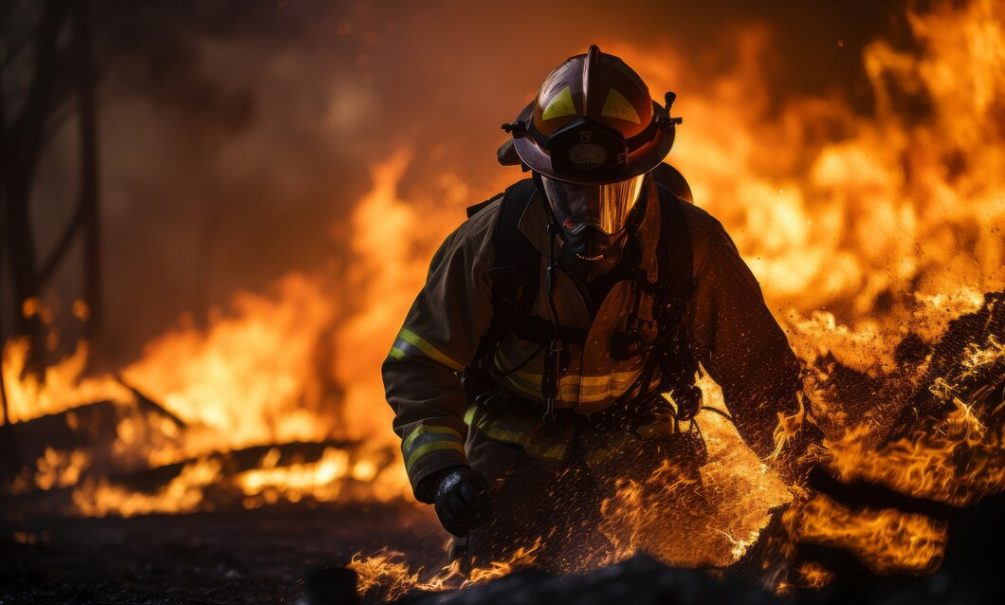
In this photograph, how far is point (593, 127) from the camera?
3.20 meters

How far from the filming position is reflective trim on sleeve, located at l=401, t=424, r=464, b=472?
10.4 feet

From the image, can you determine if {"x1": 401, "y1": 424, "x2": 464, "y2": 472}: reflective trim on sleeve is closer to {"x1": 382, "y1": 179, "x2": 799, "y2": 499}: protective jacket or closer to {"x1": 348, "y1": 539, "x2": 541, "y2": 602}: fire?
{"x1": 382, "y1": 179, "x2": 799, "y2": 499}: protective jacket

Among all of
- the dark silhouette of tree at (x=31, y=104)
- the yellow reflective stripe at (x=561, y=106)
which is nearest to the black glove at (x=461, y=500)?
the yellow reflective stripe at (x=561, y=106)

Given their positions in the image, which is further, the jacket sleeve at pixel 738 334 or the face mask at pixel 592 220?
the jacket sleeve at pixel 738 334

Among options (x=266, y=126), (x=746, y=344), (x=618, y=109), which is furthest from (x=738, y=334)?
(x=266, y=126)

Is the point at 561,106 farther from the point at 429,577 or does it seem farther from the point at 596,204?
the point at 429,577

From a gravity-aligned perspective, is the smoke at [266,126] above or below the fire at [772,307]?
above

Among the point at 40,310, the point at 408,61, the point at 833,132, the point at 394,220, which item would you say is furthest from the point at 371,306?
the point at 833,132

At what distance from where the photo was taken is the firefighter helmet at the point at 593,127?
3186 mm

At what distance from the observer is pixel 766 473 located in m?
3.49

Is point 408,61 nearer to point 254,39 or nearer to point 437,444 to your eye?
point 254,39

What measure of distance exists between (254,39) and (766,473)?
8.19 m

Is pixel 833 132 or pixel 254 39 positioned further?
pixel 254 39

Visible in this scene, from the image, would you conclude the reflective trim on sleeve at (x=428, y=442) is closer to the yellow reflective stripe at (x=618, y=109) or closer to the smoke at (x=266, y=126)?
the yellow reflective stripe at (x=618, y=109)
